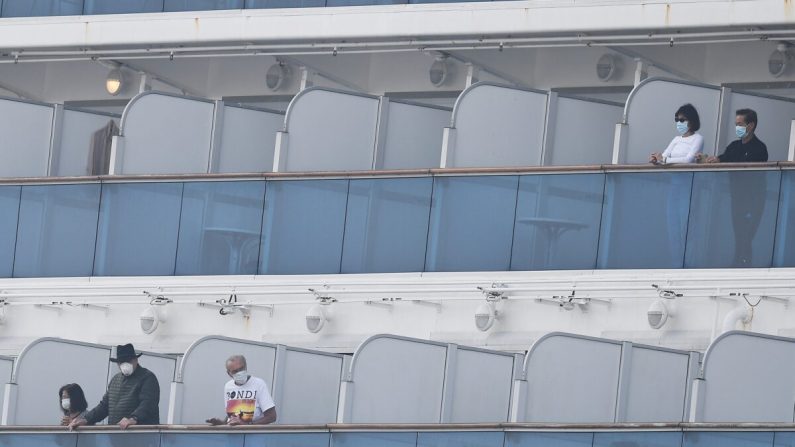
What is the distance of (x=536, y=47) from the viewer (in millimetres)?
28266

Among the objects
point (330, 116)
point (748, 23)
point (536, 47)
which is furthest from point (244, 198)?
point (748, 23)

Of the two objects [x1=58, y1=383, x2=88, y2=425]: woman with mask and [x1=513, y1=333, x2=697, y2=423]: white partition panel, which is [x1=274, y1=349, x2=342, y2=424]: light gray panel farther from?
[x1=513, y1=333, x2=697, y2=423]: white partition panel

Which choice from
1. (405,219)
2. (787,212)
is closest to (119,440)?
(405,219)

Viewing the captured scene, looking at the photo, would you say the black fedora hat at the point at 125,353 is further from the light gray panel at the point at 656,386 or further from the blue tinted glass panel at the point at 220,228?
the light gray panel at the point at 656,386

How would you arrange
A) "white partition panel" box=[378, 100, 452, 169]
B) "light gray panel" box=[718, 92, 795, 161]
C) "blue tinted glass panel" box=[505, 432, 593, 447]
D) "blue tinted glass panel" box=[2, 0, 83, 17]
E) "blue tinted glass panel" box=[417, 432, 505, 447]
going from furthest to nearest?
"blue tinted glass panel" box=[2, 0, 83, 17]
"white partition panel" box=[378, 100, 452, 169]
"light gray panel" box=[718, 92, 795, 161]
"blue tinted glass panel" box=[417, 432, 505, 447]
"blue tinted glass panel" box=[505, 432, 593, 447]

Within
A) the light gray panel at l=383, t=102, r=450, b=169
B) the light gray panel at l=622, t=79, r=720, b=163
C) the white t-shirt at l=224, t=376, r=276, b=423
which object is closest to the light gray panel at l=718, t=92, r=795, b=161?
the light gray panel at l=622, t=79, r=720, b=163

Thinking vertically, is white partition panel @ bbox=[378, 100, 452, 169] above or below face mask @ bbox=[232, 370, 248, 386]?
above

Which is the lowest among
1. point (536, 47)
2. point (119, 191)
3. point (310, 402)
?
point (310, 402)

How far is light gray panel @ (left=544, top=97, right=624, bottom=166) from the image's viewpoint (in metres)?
27.1

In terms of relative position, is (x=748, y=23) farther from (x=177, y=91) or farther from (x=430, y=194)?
(x=177, y=91)

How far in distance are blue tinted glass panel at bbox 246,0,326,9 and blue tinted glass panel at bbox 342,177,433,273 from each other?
2.79 meters

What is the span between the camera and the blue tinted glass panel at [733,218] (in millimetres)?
24328

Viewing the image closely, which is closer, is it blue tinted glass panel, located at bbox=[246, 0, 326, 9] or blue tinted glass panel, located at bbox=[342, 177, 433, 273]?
blue tinted glass panel, located at bbox=[342, 177, 433, 273]

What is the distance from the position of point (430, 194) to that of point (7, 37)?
5988 mm
